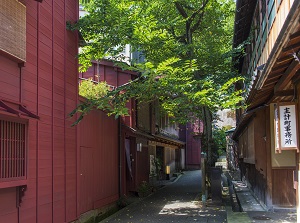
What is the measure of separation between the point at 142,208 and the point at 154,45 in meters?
6.20

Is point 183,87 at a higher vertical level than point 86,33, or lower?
lower

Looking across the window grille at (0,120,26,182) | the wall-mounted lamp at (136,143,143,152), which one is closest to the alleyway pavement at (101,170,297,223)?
the wall-mounted lamp at (136,143,143,152)

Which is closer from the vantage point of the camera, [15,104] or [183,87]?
[15,104]

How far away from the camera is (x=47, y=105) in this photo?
8938mm

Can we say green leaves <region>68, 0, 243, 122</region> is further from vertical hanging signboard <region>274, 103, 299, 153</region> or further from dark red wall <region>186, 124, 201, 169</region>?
dark red wall <region>186, 124, 201, 169</region>

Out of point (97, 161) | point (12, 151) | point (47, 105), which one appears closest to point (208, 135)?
point (97, 161)

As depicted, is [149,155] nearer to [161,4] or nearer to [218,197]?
[218,197]

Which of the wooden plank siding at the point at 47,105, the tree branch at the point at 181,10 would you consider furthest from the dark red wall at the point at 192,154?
the wooden plank siding at the point at 47,105

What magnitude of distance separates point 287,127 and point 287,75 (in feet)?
4.64

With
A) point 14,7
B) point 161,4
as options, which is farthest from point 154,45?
point 14,7

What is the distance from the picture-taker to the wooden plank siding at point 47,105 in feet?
24.8

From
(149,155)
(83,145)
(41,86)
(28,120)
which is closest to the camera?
(28,120)

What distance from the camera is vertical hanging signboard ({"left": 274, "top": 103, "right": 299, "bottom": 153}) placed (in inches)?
316

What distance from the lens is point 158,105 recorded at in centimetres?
2339
